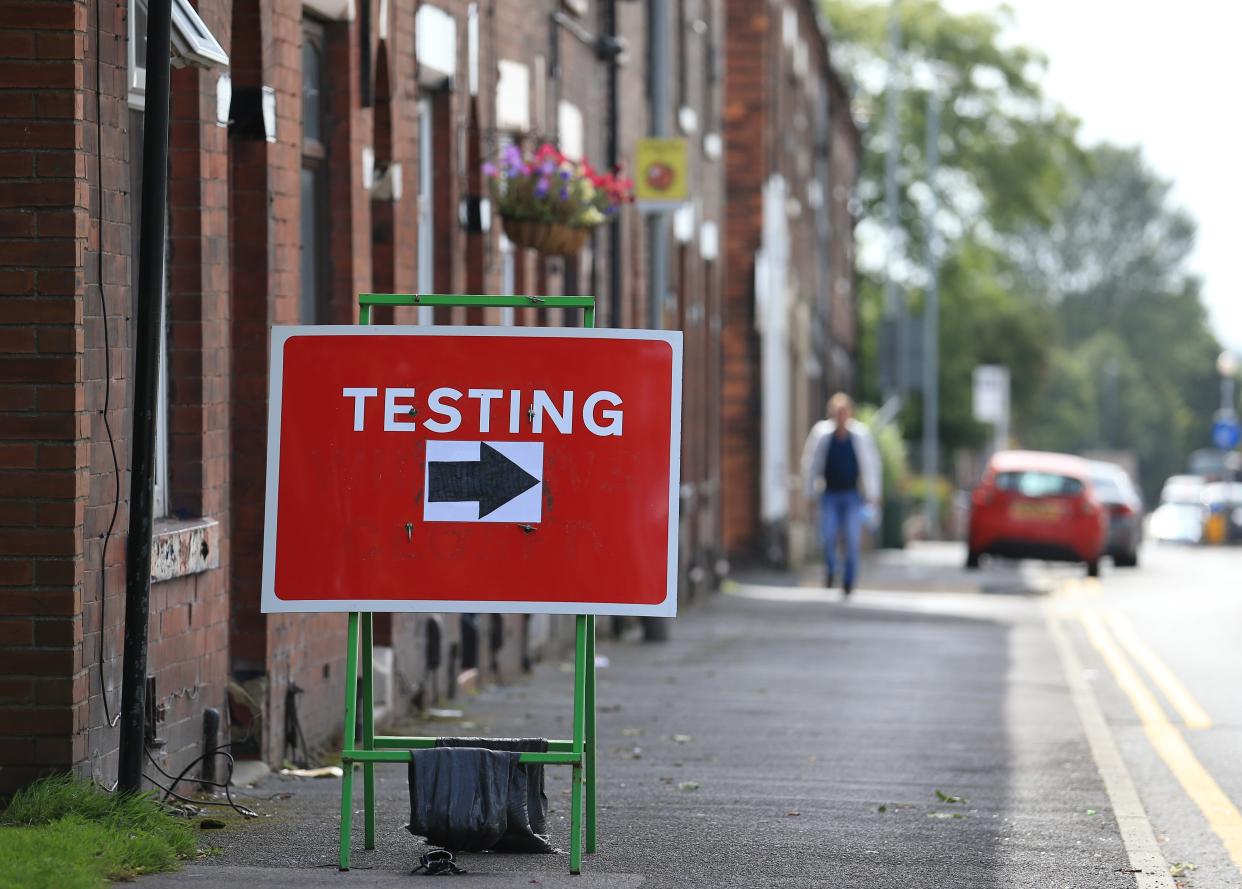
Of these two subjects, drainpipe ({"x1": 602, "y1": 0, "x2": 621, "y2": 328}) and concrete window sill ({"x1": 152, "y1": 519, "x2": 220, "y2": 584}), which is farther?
drainpipe ({"x1": 602, "y1": 0, "x2": 621, "y2": 328})

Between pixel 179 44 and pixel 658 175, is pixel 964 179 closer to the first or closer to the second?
pixel 658 175

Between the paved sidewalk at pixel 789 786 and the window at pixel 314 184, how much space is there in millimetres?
2122

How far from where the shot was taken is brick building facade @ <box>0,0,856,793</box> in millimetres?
7504

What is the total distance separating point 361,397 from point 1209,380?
125 meters

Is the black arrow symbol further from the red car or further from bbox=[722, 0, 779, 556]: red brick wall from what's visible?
the red car

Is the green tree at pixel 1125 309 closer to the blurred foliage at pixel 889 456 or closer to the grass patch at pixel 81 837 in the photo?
the blurred foliage at pixel 889 456

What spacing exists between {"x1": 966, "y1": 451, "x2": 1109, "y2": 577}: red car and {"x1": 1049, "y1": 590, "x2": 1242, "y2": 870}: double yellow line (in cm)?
842

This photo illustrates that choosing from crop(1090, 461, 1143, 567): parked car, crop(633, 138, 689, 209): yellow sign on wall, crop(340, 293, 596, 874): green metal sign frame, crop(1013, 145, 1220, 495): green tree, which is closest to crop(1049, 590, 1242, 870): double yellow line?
crop(340, 293, 596, 874): green metal sign frame

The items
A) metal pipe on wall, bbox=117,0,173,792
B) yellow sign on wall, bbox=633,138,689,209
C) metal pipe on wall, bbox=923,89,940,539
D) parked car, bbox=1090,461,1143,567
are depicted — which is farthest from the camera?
metal pipe on wall, bbox=923,89,940,539

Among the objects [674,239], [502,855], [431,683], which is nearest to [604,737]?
[431,683]

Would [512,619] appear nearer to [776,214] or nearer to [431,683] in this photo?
[431,683]

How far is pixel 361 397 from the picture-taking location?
7.37 meters

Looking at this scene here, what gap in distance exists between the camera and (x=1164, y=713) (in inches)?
531

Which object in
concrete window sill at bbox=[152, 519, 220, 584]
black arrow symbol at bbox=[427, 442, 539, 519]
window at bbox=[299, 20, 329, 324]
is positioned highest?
window at bbox=[299, 20, 329, 324]
